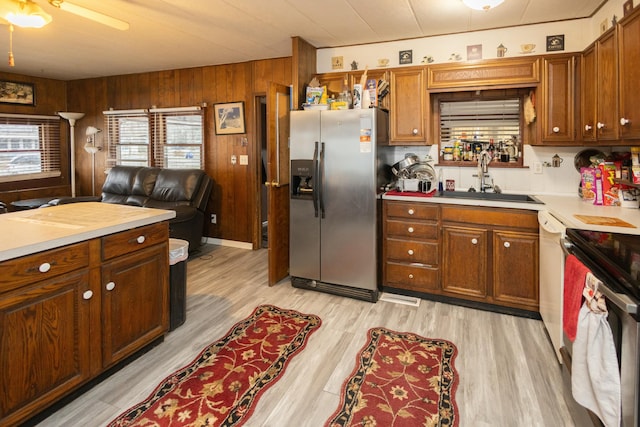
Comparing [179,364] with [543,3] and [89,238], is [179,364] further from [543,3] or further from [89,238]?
[543,3]

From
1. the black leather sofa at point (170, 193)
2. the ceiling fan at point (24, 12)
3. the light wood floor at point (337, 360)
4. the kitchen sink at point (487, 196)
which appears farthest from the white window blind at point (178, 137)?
the kitchen sink at point (487, 196)

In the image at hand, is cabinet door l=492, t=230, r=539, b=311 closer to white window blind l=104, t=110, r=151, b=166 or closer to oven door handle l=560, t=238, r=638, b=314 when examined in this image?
oven door handle l=560, t=238, r=638, b=314

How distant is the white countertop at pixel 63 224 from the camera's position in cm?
166

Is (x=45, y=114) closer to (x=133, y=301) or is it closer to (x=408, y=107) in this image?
(x=133, y=301)

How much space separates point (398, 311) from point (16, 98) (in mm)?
6471

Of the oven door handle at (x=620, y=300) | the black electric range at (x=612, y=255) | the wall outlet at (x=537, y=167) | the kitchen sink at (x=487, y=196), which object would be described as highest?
the wall outlet at (x=537, y=167)

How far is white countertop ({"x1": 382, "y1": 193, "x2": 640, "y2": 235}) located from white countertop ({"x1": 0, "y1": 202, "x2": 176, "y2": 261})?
2.07 meters

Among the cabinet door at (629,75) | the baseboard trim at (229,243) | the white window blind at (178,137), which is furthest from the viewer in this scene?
the white window blind at (178,137)

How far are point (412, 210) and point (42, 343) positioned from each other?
2696mm

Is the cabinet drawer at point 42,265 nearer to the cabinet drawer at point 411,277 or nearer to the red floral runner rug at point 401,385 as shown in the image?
the red floral runner rug at point 401,385

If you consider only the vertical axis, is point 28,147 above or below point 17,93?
below

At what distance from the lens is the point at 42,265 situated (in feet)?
5.55

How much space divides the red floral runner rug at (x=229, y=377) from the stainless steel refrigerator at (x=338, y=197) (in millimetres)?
623

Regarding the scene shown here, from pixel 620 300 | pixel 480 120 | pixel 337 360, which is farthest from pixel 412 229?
pixel 620 300
